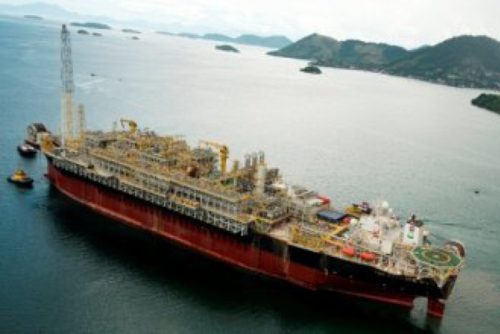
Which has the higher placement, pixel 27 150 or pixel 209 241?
pixel 27 150

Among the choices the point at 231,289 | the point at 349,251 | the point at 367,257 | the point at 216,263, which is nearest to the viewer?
the point at 367,257

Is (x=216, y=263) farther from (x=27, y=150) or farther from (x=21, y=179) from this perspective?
(x=27, y=150)

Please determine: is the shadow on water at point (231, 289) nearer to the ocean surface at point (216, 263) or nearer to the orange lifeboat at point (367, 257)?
the ocean surface at point (216, 263)

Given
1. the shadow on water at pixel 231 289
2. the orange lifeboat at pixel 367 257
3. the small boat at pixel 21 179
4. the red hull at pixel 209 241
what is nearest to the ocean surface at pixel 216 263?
the shadow on water at pixel 231 289

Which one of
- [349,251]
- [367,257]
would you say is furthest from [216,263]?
[367,257]

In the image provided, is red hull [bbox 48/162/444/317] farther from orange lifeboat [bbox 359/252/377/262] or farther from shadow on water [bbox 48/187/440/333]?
orange lifeboat [bbox 359/252/377/262]

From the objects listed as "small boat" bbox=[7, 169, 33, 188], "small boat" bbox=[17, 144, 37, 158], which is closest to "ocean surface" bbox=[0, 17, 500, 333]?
"small boat" bbox=[7, 169, 33, 188]
